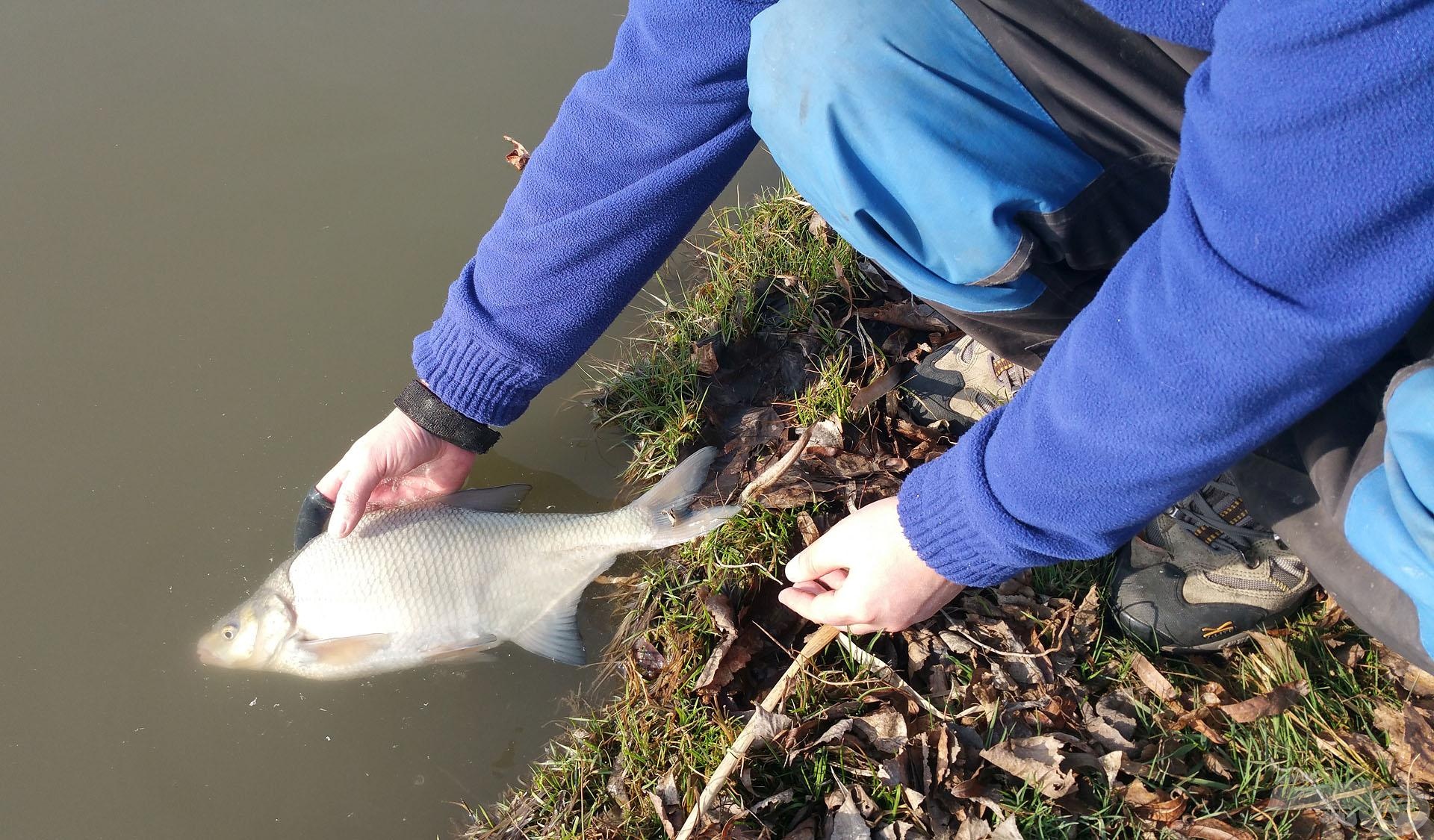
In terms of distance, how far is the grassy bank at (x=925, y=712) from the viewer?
6.35 ft

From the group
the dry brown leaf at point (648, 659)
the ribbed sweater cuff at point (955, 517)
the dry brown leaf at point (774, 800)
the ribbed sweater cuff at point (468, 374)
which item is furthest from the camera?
the dry brown leaf at point (648, 659)

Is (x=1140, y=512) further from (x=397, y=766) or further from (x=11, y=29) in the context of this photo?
(x=11, y=29)

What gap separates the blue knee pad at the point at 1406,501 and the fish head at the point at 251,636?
7.93ft

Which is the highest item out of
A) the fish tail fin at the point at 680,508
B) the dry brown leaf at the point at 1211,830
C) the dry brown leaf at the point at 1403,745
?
the fish tail fin at the point at 680,508

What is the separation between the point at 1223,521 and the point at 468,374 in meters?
1.83

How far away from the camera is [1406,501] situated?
1217 millimetres

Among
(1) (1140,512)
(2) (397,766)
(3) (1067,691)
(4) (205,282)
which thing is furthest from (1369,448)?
(4) (205,282)

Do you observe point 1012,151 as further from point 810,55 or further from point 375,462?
point 375,462

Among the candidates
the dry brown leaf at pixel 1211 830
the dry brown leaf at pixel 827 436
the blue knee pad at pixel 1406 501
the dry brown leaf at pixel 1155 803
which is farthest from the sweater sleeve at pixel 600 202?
the dry brown leaf at pixel 1211 830

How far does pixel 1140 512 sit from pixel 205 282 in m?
3.03

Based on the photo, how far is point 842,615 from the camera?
1972 mm

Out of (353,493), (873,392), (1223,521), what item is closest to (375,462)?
(353,493)

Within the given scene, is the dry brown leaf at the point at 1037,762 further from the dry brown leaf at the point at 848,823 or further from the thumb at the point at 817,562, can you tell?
the thumb at the point at 817,562

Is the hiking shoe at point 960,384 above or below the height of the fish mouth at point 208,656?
above
